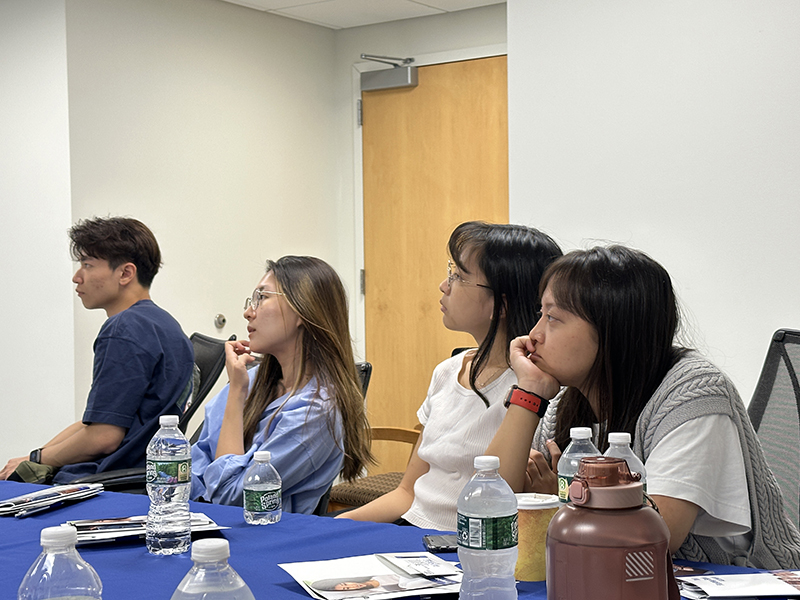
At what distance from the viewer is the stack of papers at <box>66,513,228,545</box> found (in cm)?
163

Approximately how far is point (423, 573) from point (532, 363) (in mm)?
584

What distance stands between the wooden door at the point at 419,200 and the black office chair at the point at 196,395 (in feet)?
4.79

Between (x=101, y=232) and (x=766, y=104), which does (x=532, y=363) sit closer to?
(x=766, y=104)

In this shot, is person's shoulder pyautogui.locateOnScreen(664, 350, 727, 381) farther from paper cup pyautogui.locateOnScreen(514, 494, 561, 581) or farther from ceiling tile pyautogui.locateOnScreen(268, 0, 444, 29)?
ceiling tile pyautogui.locateOnScreen(268, 0, 444, 29)

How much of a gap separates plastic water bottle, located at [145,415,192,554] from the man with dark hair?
46.5 inches

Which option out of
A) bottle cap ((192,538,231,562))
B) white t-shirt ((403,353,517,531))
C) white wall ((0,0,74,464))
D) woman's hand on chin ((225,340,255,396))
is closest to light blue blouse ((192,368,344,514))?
woman's hand on chin ((225,340,255,396))

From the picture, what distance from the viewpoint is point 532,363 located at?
1.83m

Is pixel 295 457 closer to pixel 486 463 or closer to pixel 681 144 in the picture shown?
pixel 486 463

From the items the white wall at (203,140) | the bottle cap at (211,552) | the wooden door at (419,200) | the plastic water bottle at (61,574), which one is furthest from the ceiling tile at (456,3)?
the bottle cap at (211,552)

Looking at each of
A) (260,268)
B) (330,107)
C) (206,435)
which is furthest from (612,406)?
(330,107)

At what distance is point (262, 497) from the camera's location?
1.77 metres

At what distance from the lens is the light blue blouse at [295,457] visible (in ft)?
7.29

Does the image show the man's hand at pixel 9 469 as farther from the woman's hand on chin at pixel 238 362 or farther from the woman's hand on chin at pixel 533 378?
the woman's hand on chin at pixel 533 378

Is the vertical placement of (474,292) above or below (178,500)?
above
